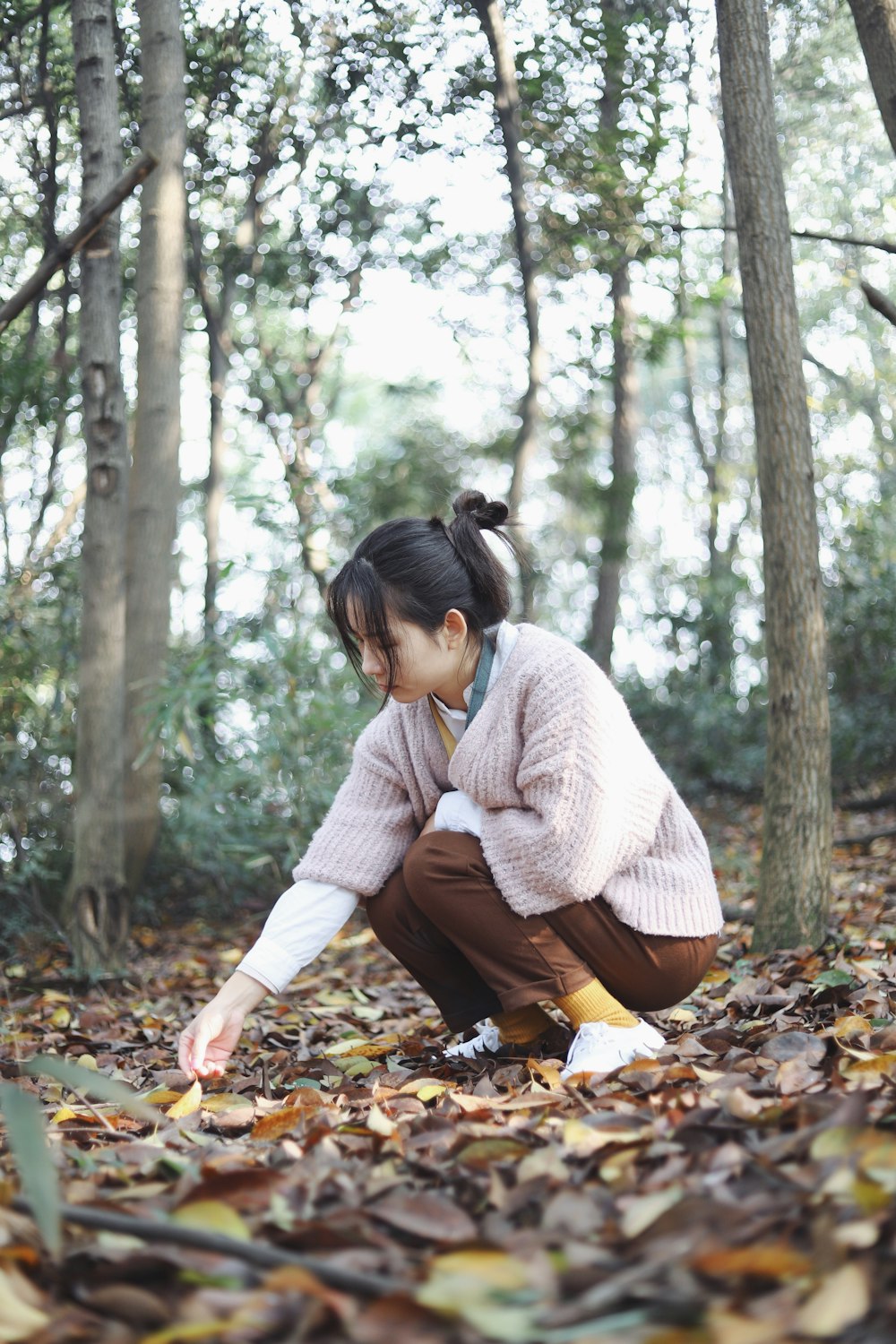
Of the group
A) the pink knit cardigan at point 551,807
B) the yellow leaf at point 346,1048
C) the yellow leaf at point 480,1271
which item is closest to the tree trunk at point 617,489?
the pink knit cardigan at point 551,807

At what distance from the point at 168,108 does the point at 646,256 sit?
2234 millimetres

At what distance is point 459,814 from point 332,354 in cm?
790

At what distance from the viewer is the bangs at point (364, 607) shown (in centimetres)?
220

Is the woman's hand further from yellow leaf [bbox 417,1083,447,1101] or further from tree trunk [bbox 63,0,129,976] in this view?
tree trunk [bbox 63,0,129,976]

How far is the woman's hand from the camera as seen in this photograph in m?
2.05

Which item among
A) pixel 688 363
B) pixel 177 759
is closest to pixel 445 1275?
pixel 177 759

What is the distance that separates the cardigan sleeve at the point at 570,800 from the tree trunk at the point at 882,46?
183 centimetres

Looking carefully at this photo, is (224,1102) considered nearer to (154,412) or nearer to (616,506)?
(154,412)

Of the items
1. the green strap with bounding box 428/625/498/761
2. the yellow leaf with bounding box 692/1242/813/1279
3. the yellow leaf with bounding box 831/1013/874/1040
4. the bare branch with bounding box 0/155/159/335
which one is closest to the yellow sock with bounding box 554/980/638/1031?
the yellow leaf with bounding box 831/1013/874/1040

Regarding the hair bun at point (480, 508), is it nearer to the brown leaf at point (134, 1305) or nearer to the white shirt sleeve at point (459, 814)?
the white shirt sleeve at point (459, 814)

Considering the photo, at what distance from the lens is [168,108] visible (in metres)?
4.33

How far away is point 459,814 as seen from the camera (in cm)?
229

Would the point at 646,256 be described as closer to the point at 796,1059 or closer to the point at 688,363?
the point at 796,1059

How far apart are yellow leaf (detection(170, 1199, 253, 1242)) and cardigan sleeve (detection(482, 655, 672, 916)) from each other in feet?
3.20
